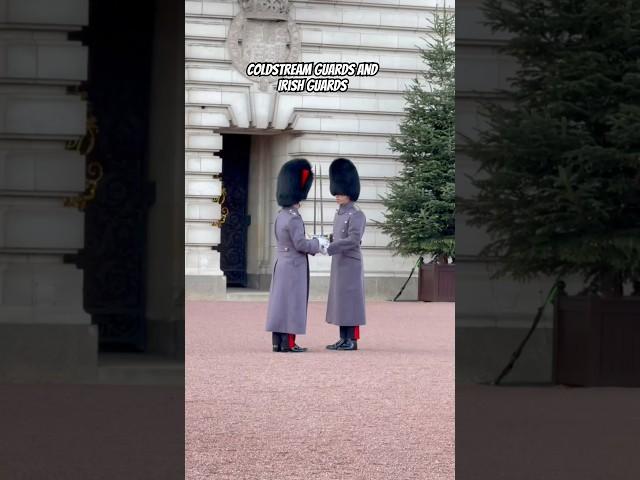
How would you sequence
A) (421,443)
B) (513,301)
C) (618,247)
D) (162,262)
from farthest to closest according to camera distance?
(162,262) < (421,443) < (618,247) < (513,301)

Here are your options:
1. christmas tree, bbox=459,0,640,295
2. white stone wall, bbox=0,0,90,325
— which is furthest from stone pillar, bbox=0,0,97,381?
christmas tree, bbox=459,0,640,295

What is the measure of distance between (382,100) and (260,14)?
2256mm

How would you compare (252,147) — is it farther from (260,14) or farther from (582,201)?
(582,201)

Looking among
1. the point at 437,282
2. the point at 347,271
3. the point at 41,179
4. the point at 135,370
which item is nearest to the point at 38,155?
the point at 41,179

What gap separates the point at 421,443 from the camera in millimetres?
6234

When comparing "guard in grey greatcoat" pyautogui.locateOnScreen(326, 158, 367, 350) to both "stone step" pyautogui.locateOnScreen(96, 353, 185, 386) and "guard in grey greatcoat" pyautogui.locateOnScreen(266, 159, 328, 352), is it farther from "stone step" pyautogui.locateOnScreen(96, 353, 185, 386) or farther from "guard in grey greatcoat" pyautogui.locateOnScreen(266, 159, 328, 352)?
"stone step" pyautogui.locateOnScreen(96, 353, 185, 386)

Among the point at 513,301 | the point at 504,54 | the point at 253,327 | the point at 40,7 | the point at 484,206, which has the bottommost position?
the point at 253,327

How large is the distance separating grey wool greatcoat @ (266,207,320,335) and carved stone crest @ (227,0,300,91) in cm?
917

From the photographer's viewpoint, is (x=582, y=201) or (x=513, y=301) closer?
(x=513, y=301)

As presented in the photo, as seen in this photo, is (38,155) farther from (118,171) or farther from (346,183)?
(346,183)

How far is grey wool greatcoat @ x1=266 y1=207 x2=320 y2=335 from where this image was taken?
11398mm

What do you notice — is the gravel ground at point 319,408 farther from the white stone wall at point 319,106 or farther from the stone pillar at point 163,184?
the white stone wall at point 319,106

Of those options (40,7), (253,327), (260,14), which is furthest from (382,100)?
(40,7)

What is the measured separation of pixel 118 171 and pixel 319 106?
43.7 ft
